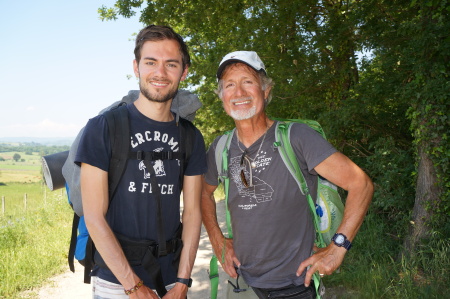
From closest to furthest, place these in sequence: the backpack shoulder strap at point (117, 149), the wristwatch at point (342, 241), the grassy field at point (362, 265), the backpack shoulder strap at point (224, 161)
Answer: the backpack shoulder strap at point (117, 149) → the wristwatch at point (342, 241) → the backpack shoulder strap at point (224, 161) → the grassy field at point (362, 265)

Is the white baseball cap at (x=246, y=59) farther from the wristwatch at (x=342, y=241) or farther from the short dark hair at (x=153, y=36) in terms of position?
the wristwatch at (x=342, y=241)

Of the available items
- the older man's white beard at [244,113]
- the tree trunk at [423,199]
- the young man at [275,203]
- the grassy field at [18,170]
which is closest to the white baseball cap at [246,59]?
the young man at [275,203]

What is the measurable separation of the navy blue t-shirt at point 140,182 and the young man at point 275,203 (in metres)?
0.44

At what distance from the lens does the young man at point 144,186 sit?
2.05 metres

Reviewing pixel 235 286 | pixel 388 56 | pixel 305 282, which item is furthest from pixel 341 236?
pixel 388 56

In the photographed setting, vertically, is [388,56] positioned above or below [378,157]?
above

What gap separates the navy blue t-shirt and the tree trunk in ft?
12.8

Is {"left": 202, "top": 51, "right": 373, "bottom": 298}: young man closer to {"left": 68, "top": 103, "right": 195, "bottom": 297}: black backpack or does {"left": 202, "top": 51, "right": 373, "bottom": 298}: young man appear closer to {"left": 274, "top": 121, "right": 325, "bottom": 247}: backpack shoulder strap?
{"left": 274, "top": 121, "right": 325, "bottom": 247}: backpack shoulder strap

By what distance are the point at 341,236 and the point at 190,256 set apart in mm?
933

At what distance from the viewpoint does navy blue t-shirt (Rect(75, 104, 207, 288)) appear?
2065mm

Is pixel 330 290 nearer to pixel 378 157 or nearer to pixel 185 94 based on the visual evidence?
pixel 378 157

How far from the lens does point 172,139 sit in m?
2.32

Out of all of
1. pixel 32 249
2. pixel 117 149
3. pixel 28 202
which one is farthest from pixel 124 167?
pixel 28 202

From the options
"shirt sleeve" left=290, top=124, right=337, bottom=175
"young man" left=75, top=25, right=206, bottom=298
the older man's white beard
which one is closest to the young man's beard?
"young man" left=75, top=25, right=206, bottom=298
